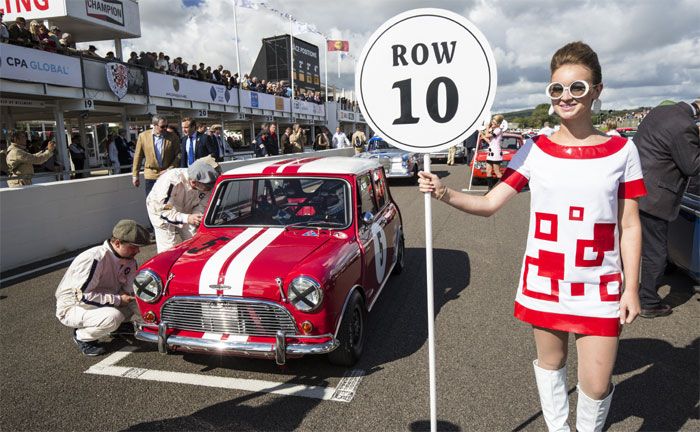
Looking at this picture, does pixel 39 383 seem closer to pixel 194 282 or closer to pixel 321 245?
pixel 194 282

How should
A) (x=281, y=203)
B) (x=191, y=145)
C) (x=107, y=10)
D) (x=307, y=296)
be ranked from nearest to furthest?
(x=307, y=296), (x=281, y=203), (x=191, y=145), (x=107, y=10)

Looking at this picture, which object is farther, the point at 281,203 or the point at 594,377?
the point at 281,203

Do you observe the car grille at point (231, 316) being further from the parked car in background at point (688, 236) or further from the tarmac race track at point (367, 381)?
the parked car in background at point (688, 236)

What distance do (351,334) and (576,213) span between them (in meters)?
2.02

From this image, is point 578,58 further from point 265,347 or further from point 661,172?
point 661,172

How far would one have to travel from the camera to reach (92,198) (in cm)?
815

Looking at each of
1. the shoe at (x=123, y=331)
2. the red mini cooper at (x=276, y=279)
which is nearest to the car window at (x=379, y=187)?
the red mini cooper at (x=276, y=279)

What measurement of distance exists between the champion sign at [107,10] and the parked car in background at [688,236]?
20801 mm

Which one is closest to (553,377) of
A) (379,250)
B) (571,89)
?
A: (571,89)

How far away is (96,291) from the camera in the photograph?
3852 mm

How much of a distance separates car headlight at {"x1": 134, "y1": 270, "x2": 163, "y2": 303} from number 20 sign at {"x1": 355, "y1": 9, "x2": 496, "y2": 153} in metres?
2.10

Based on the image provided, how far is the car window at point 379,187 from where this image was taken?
5.13m

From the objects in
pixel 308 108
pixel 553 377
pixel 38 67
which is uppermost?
pixel 308 108

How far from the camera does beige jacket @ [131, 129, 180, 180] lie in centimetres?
789
